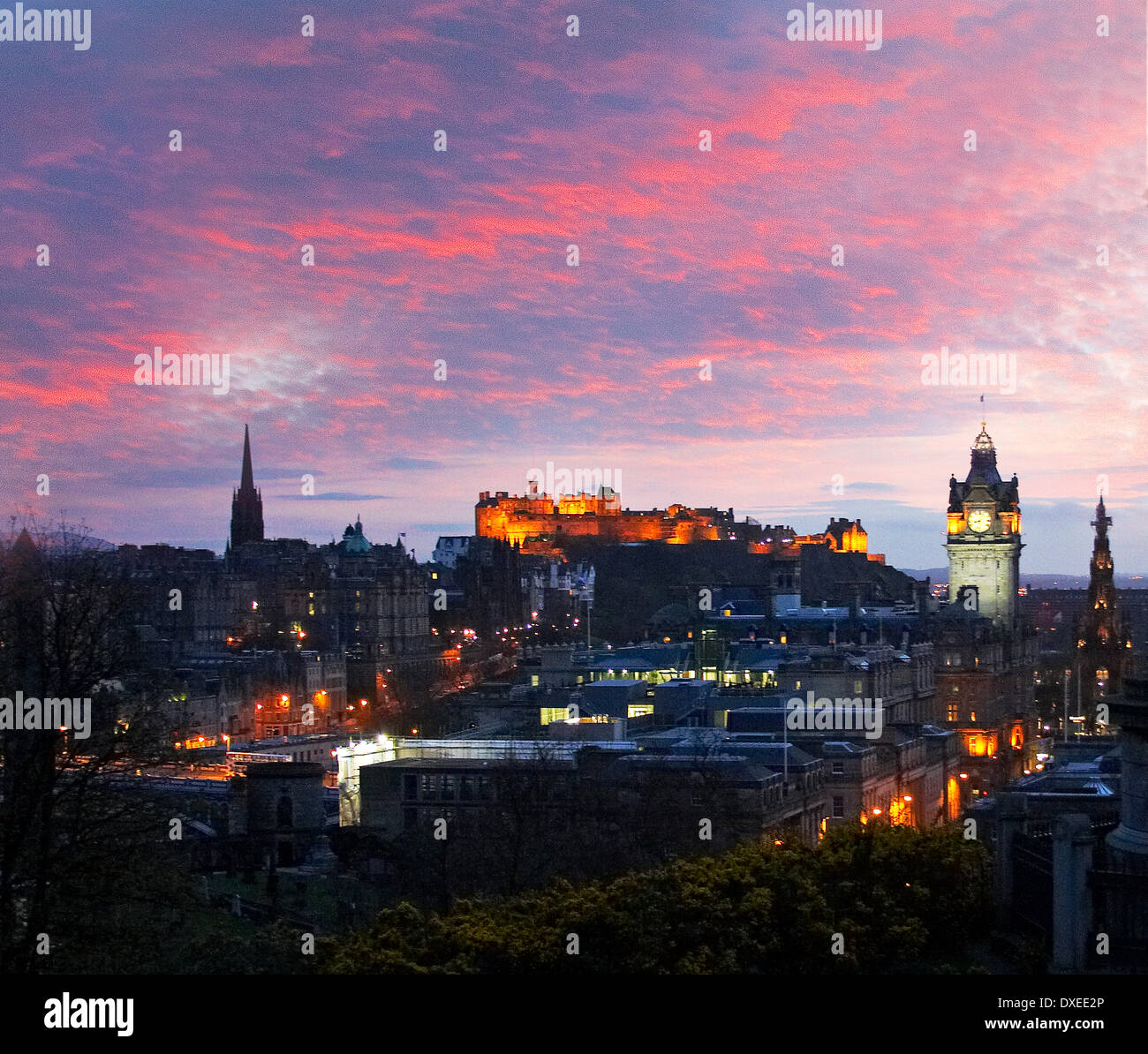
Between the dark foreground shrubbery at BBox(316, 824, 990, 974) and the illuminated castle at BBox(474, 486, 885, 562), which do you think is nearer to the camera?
the dark foreground shrubbery at BBox(316, 824, 990, 974)

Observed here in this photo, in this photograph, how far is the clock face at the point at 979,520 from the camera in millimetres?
100938

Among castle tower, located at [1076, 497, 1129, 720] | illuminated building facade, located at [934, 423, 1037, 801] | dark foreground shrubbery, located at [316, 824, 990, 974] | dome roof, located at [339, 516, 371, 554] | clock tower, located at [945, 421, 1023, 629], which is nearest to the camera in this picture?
dark foreground shrubbery, located at [316, 824, 990, 974]

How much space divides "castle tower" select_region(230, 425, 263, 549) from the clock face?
82294 millimetres

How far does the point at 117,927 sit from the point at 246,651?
86253 mm

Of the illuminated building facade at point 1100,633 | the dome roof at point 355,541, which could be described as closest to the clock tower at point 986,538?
the illuminated building facade at point 1100,633

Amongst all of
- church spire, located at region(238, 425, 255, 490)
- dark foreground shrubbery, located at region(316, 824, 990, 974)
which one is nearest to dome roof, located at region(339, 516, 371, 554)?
church spire, located at region(238, 425, 255, 490)

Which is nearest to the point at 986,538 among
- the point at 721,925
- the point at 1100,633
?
the point at 1100,633

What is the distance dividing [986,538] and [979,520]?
44.7 inches

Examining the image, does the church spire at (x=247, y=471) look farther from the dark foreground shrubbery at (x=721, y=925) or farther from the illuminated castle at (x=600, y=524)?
the dark foreground shrubbery at (x=721, y=925)

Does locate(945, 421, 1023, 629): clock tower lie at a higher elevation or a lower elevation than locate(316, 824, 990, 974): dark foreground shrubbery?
higher

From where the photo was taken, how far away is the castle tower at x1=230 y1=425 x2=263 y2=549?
16338cm

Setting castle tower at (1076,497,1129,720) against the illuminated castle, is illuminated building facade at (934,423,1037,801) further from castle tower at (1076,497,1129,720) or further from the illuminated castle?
the illuminated castle

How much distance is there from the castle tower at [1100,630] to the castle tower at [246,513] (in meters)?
83.7
